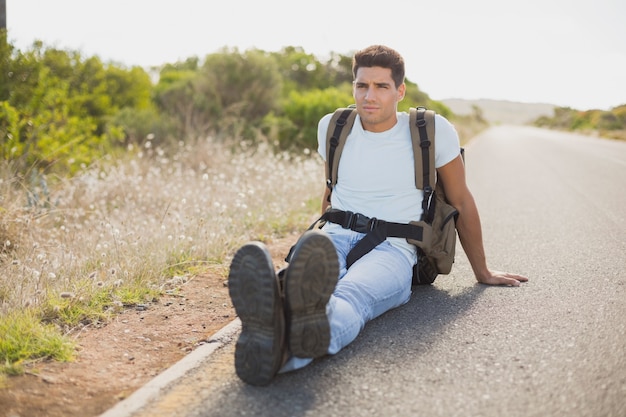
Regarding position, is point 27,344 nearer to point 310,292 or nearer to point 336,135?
point 310,292

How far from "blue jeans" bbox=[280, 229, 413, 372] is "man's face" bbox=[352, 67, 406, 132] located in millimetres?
733

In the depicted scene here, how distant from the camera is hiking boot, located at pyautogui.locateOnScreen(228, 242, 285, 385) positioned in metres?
2.46

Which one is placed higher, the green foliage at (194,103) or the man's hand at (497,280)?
the green foliage at (194,103)

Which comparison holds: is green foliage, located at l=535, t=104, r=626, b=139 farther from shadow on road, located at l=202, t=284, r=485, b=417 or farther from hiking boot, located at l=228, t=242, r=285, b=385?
hiking boot, located at l=228, t=242, r=285, b=385

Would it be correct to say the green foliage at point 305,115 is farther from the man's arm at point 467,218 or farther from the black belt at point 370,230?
the black belt at point 370,230

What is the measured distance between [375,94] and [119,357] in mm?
2083

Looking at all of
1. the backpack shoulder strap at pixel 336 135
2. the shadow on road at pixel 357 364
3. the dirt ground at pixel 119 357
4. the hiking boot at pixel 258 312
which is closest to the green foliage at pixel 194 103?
the dirt ground at pixel 119 357

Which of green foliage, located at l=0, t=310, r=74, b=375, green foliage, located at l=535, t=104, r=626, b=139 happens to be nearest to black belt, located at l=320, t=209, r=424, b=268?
green foliage, located at l=0, t=310, r=74, b=375

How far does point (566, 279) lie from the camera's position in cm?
429

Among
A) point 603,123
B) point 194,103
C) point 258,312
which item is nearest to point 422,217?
point 258,312

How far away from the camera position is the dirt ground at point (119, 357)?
2549 mm

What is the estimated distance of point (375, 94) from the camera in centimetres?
356

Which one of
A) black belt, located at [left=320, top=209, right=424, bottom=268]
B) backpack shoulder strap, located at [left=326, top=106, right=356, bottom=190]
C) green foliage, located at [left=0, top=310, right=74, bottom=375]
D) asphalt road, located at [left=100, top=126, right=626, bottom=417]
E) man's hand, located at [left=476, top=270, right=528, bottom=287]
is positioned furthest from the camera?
man's hand, located at [left=476, top=270, right=528, bottom=287]

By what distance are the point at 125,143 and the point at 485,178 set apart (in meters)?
7.96
